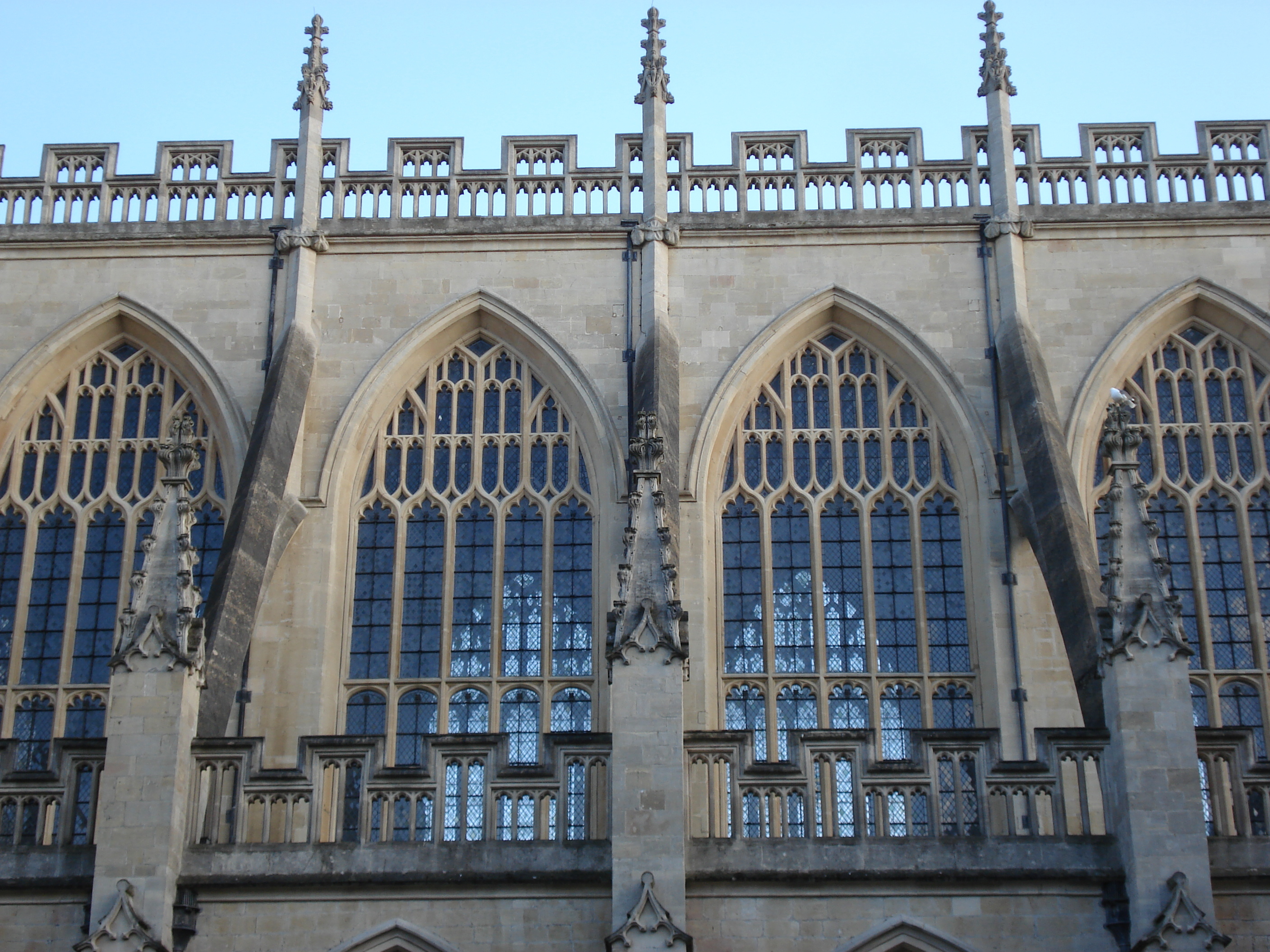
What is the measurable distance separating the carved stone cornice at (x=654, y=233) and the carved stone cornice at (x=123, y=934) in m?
8.95

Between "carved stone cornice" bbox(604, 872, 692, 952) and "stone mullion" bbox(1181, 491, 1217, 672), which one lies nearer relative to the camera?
"carved stone cornice" bbox(604, 872, 692, 952)

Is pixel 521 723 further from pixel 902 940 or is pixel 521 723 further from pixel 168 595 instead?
pixel 902 940

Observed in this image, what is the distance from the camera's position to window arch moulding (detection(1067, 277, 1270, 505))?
63.9 ft

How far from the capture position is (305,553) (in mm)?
19016

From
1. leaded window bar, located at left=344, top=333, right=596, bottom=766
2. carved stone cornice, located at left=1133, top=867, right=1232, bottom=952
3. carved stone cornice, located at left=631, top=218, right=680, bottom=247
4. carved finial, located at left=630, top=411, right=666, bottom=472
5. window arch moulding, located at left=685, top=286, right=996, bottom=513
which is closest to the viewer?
carved stone cornice, located at left=1133, top=867, right=1232, bottom=952

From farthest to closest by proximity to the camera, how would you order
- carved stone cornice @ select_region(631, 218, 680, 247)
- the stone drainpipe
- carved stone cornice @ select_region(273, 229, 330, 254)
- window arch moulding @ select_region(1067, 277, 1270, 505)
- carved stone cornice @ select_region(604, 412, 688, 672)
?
carved stone cornice @ select_region(273, 229, 330, 254) → carved stone cornice @ select_region(631, 218, 680, 247) → window arch moulding @ select_region(1067, 277, 1270, 505) → carved stone cornice @ select_region(604, 412, 688, 672) → the stone drainpipe

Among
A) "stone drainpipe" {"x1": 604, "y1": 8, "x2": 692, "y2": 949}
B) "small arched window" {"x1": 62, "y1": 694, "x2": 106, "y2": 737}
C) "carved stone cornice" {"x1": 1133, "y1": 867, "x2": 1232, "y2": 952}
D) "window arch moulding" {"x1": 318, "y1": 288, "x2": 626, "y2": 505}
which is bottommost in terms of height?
"carved stone cornice" {"x1": 1133, "y1": 867, "x2": 1232, "y2": 952}

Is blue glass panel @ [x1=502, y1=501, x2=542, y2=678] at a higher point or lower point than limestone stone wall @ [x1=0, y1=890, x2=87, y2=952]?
higher

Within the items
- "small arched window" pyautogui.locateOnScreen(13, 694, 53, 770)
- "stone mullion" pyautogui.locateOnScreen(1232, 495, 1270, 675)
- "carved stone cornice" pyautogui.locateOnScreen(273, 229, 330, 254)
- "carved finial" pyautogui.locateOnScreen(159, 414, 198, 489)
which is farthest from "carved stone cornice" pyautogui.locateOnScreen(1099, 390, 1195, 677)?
"small arched window" pyautogui.locateOnScreen(13, 694, 53, 770)

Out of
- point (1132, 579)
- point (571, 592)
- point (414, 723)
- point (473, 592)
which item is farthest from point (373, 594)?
point (1132, 579)

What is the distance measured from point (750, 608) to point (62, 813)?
681 cm

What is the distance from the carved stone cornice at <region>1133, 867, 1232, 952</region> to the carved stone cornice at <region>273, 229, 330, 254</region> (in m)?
11.0

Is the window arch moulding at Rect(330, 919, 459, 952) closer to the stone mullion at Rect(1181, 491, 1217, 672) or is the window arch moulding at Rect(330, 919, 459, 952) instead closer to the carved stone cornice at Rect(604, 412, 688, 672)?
the carved stone cornice at Rect(604, 412, 688, 672)

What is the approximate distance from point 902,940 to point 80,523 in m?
9.59
